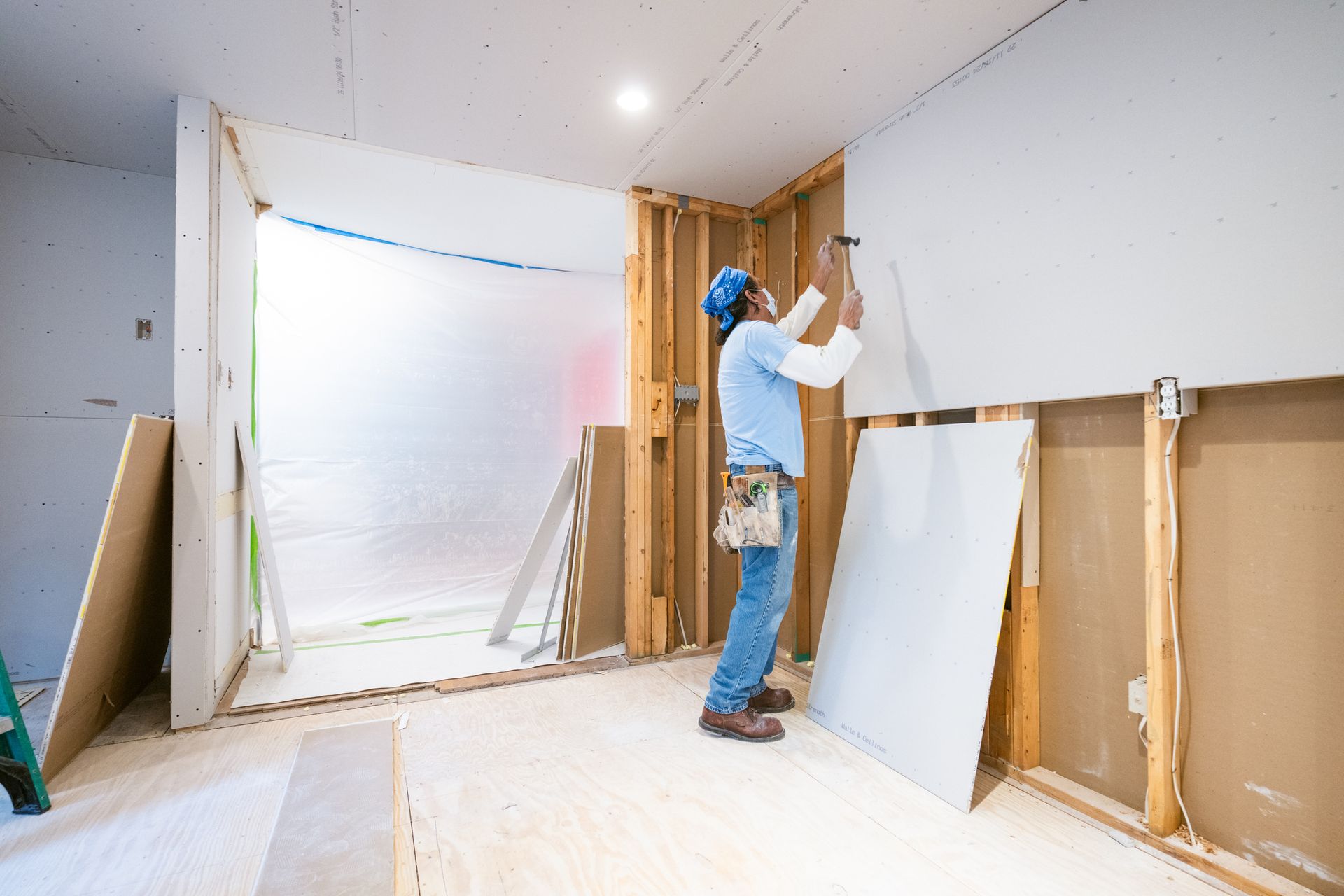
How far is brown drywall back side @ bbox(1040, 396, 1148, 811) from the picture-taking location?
172 cm

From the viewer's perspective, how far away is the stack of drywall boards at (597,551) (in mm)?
3156

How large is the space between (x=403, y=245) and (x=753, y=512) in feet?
9.24

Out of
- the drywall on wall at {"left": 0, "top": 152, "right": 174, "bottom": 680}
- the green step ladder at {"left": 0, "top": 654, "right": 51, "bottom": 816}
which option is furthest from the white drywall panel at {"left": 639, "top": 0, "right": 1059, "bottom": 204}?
the green step ladder at {"left": 0, "top": 654, "right": 51, "bottom": 816}

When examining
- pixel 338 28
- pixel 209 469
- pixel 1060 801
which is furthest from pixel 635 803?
pixel 338 28

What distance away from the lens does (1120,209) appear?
1661 millimetres

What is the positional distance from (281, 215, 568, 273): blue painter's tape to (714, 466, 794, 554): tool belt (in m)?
2.48

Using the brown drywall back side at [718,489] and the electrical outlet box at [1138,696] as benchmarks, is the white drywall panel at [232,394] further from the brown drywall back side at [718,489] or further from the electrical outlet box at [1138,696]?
the electrical outlet box at [1138,696]

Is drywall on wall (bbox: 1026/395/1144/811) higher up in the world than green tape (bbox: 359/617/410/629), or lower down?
higher up

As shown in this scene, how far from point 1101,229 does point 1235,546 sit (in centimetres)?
87

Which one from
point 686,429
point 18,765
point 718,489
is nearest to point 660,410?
point 686,429

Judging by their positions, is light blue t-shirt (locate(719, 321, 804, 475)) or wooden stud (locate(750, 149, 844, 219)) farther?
wooden stud (locate(750, 149, 844, 219))

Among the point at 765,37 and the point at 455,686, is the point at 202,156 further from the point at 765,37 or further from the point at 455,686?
the point at 455,686

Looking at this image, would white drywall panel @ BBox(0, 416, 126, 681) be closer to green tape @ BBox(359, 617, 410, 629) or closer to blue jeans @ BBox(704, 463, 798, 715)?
green tape @ BBox(359, 617, 410, 629)

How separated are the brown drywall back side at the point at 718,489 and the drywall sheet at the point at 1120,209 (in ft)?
3.61
